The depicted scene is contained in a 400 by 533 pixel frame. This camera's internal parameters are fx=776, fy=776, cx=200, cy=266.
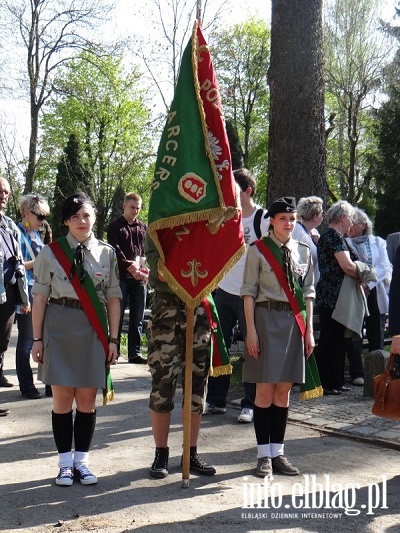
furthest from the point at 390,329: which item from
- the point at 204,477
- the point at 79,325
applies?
the point at 79,325

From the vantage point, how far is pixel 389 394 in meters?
5.39

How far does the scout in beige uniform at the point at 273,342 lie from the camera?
539 cm

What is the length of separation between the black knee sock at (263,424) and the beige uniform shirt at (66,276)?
1.29m

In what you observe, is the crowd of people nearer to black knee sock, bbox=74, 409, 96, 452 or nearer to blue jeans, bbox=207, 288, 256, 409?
black knee sock, bbox=74, 409, 96, 452

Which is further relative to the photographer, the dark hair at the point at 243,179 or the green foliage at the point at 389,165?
the green foliage at the point at 389,165

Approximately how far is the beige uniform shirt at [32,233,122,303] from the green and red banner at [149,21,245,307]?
15.6 inches

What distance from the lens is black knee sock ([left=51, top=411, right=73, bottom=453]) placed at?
5.20m

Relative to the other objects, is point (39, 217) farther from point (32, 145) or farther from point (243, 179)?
point (32, 145)

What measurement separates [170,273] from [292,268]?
92 centimetres

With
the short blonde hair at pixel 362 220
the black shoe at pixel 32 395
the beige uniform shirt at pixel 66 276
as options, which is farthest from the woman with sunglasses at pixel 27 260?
the short blonde hair at pixel 362 220

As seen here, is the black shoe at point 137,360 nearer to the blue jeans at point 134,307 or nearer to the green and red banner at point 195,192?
the blue jeans at point 134,307

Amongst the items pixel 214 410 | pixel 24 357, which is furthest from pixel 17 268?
pixel 214 410

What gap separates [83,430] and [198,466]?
2.75ft

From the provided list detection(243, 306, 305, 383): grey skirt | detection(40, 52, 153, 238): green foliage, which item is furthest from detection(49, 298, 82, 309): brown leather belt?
detection(40, 52, 153, 238): green foliage
